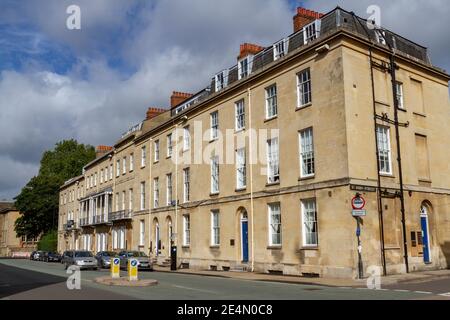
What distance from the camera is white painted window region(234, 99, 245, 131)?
28516 mm

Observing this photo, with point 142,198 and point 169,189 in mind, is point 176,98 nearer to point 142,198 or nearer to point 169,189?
point 169,189

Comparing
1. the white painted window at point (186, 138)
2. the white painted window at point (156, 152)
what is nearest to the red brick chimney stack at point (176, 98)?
the white painted window at point (156, 152)

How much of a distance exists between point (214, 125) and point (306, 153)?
9246 millimetres

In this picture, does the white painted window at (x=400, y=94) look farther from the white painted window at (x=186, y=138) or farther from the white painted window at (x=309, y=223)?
the white painted window at (x=186, y=138)

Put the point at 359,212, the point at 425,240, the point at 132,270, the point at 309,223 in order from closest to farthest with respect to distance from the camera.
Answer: the point at 132,270
the point at 359,212
the point at 309,223
the point at 425,240

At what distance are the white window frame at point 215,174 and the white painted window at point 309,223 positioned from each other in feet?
27.0

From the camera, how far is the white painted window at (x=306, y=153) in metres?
23.2

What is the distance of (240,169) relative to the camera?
2819 cm

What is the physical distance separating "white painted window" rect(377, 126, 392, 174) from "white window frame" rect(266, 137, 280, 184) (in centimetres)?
515

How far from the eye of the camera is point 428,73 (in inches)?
1046

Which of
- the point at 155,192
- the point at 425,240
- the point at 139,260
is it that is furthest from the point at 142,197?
the point at 425,240

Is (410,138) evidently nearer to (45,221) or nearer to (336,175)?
(336,175)

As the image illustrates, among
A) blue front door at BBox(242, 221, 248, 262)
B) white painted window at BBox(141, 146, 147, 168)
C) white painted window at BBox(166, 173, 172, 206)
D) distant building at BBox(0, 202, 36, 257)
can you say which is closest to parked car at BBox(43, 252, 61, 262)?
white painted window at BBox(141, 146, 147, 168)

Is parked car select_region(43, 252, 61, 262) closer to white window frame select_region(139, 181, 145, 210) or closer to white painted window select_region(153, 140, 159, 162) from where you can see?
white window frame select_region(139, 181, 145, 210)
